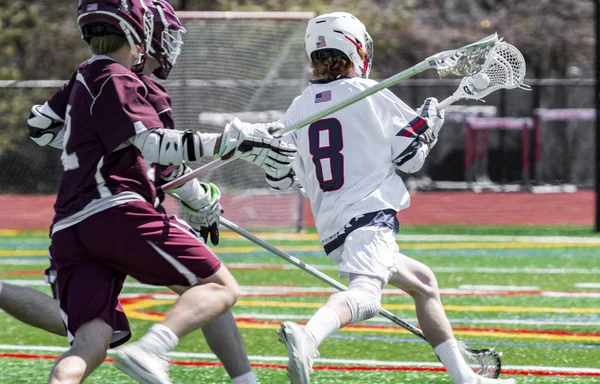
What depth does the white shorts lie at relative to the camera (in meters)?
4.77

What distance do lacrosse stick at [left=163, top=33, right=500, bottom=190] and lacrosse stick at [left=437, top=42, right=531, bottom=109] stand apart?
0.12m

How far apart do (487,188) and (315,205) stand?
54.3ft

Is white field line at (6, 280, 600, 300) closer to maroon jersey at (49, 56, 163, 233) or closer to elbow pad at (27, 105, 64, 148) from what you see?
elbow pad at (27, 105, 64, 148)

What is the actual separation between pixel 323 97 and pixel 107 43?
3.55 feet

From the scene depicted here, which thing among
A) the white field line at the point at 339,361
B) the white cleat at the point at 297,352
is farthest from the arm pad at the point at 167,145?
the white field line at the point at 339,361

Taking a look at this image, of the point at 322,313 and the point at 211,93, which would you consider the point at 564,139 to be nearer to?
the point at 211,93

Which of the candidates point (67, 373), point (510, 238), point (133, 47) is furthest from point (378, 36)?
point (67, 373)

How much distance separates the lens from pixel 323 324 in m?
4.45

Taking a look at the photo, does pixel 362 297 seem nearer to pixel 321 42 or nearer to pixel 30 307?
pixel 321 42

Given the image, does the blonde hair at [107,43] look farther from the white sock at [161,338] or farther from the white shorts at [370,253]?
the white shorts at [370,253]

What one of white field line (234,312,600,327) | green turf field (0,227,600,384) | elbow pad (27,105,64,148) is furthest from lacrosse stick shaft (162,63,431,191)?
white field line (234,312,600,327)

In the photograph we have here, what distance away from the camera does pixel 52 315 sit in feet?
17.1

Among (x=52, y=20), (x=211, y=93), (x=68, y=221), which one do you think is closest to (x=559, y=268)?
(x=211, y=93)

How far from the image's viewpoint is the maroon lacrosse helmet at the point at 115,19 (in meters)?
4.29
